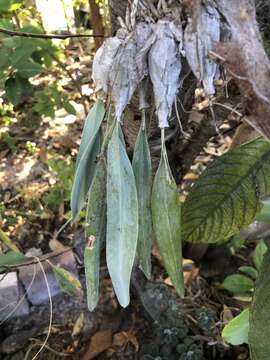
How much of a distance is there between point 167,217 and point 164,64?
0.18 metres

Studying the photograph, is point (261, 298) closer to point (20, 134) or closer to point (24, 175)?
point (24, 175)

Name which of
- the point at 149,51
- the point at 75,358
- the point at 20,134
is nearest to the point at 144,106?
the point at 149,51

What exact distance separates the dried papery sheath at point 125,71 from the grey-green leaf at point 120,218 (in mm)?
45

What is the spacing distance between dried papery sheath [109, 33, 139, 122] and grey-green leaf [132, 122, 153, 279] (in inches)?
3.6

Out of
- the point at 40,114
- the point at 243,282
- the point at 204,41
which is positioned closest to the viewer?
the point at 204,41

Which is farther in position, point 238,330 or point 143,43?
point 238,330

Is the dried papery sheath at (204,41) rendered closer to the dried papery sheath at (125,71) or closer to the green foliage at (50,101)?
the dried papery sheath at (125,71)

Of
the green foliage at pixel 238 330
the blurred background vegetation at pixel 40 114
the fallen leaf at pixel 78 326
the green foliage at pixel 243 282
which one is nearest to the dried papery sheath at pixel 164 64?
the green foliage at pixel 238 330

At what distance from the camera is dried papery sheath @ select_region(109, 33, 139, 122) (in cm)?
50

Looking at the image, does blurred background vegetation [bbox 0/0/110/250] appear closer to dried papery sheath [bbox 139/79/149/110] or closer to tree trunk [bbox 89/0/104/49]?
A: tree trunk [bbox 89/0/104/49]

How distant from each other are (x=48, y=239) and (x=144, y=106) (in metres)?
0.94

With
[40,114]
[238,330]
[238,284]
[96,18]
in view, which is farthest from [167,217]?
[40,114]

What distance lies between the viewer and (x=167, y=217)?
1.92ft

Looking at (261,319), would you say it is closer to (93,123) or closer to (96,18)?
(93,123)
